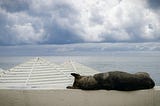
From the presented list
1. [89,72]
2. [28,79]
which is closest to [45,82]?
[28,79]

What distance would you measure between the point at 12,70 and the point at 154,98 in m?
5.44

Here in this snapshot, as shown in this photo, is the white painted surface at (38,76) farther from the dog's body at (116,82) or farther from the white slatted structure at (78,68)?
the dog's body at (116,82)

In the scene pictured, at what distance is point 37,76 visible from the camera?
522 inches

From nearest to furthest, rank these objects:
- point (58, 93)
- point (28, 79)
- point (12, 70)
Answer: point (58, 93)
point (28, 79)
point (12, 70)

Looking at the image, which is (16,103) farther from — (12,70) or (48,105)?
(12,70)

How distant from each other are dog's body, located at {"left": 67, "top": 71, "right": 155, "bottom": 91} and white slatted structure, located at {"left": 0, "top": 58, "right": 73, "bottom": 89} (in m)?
0.96

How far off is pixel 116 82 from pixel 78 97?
1315 millimetres

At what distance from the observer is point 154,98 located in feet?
38.8

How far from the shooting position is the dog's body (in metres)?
11.7

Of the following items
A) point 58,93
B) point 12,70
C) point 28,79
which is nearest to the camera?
point 58,93

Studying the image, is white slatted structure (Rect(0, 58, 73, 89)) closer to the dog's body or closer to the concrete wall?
the concrete wall

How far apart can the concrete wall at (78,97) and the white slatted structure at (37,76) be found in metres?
0.66

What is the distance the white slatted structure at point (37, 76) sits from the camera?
12.7 metres

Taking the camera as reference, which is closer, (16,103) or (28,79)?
(16,103)
